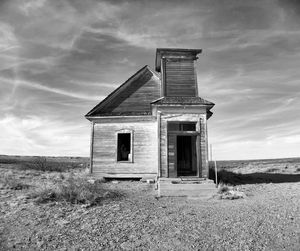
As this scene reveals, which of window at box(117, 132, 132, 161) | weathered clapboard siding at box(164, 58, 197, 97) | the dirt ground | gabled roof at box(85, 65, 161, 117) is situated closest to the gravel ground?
the dirt ground

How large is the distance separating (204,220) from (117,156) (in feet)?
27.0

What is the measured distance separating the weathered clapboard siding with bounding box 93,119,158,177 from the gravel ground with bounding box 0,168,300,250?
17.1 ft

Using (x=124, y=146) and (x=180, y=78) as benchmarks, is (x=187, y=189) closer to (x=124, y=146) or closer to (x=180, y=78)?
(x=180, y=78)

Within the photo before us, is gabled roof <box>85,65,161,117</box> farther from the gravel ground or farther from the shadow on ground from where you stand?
the gravel ground

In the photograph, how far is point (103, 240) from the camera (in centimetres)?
489

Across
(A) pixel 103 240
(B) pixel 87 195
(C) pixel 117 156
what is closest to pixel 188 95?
(C) pixel 117 156

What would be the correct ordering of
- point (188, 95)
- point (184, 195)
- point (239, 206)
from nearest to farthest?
point (239, 206)
point (184, 195)
point (188, 95)

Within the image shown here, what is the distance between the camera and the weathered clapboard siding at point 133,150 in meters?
13.3

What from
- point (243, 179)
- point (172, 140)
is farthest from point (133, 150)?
point (243, 179)

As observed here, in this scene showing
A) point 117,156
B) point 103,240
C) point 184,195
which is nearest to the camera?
point 103,240

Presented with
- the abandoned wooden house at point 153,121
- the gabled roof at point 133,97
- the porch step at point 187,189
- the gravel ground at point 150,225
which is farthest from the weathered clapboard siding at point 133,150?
the gravel ground at point 150,225

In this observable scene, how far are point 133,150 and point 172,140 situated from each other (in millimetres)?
3152

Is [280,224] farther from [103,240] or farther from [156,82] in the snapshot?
[156,82]

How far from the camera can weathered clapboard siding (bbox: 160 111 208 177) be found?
1091 centimetres
